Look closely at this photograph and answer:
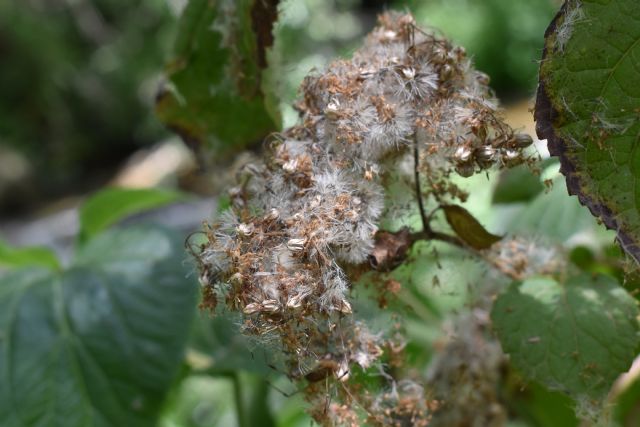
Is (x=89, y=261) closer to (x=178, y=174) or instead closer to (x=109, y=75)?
(x=178, y=174)

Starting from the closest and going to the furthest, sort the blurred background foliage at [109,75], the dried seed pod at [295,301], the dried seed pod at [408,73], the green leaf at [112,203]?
the dried seed pod at [295,301] < the dried seed pod at [408,73] < the green leaf at [112,203] < the blurred background foliage at [109,75]

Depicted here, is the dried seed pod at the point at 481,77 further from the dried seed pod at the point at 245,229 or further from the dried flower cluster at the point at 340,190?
the dried seed pod at the point at 245,229

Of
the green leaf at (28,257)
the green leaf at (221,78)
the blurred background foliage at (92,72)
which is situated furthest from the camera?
the blurred background foliage at (92,72)

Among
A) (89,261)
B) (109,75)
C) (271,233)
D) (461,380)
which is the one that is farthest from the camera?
(109,75)

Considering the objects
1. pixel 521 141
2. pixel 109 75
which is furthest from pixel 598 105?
pixel 109 75

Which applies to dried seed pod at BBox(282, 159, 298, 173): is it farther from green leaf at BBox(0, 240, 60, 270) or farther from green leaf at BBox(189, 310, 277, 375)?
green leaf at BBox(0, 240, 60, 270)

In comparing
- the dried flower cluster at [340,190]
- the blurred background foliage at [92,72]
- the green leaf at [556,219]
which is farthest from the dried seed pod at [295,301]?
the blurred background foliage at [92,72]

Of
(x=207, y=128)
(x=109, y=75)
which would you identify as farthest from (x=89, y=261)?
(x=109, y=75)
